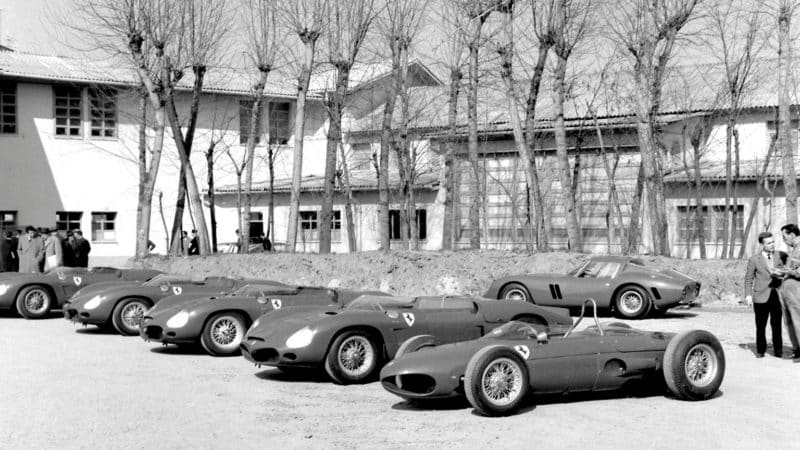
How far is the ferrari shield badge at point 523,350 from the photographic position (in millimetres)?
8602

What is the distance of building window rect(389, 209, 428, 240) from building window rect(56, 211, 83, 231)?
14.4 metres

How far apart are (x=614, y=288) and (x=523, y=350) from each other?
975 centimetres

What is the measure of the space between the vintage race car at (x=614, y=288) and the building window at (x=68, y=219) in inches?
1139

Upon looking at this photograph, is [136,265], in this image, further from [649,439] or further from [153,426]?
[649,439]

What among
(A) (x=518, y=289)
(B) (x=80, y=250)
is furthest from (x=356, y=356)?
(B) (x=80, y=250)

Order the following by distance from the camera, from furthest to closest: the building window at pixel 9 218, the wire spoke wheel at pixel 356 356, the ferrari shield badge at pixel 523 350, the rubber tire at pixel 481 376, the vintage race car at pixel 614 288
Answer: the building window at pixel 9 218 → the vintage race car at pixel 614 288 → the wire spoke wheel at pixel 356 356 → the ferrari shield badge at pixel 523 350 → the rubber tire at pixel 481 376

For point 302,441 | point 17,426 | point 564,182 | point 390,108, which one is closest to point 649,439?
point 302,441

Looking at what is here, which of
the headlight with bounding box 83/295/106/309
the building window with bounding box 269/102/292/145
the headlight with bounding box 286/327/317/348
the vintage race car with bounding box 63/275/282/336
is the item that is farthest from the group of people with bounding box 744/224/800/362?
the building window with bounding box 269/102/292/145

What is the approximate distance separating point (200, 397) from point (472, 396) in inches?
123

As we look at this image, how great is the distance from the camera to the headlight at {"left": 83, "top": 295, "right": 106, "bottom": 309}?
1577 centimetres

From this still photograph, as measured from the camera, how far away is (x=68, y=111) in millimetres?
42312

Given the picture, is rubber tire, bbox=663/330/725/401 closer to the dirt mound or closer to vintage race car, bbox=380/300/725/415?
vintage race car, bbox=380/300/725/415

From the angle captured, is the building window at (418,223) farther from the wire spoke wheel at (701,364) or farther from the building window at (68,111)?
the wire spoke wheel at (701,364)

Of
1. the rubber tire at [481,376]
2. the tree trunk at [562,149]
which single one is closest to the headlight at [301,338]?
the rubber tire at [481,376]
